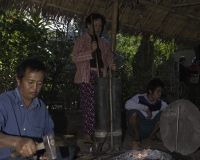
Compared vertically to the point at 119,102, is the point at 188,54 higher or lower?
higher

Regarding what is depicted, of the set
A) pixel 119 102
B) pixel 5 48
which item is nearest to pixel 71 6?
pixel 119 102

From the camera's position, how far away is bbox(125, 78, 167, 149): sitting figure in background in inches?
219

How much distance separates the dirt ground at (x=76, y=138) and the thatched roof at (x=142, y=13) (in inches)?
75.8

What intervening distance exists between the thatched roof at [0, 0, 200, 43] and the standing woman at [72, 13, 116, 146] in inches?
18.6

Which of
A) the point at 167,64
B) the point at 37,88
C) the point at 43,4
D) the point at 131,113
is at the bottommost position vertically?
the point at 131,113

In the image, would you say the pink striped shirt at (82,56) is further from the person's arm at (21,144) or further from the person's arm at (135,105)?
the person's arm at (21,144)

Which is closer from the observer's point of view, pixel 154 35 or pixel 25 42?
pixel 154 35

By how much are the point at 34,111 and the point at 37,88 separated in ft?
0.70

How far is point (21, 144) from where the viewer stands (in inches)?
90.3

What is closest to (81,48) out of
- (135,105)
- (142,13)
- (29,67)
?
(135,105)

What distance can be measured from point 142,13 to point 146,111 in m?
1.67

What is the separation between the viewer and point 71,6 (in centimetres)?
564

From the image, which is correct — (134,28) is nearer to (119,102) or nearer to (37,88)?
(119,102)

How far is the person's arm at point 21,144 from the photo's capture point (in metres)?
2.26
